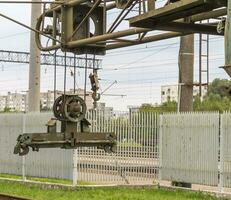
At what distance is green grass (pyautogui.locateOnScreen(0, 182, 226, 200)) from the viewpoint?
16.2 meters

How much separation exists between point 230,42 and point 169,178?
1354 centimetres

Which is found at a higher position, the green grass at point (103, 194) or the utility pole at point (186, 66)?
the utility pole at point (186, 66)

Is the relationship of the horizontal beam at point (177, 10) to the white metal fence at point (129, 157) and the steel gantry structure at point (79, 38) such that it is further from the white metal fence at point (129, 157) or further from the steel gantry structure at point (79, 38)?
the white metal fence at point (129, 157)

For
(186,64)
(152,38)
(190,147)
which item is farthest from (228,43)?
(190,147)

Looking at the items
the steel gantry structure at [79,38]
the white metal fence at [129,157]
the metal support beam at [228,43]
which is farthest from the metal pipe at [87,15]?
the white metal fence at [129,157]

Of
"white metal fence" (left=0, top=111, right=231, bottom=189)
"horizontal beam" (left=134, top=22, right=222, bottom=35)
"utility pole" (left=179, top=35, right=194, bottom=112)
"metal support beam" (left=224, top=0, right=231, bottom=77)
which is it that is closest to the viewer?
"metal support beam" (left=224, top=0, right=231, bottom=77)

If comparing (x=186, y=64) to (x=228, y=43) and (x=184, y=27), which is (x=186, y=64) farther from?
(x=228, y=43)

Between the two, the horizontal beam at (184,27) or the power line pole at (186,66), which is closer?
the horizontal beam at (184,27)

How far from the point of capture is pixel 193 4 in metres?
6.39

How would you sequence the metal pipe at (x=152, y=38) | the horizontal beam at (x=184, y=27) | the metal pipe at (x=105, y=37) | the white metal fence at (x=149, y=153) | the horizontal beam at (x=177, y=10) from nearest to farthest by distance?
1. the horizontal beam at (x=177, y=10)
2. the horizontal beam at (x=184, y=27)
3. the metal pipe at (x=105, y=37)
4. the metal pipe at (x=152, y=38)
5. the white metal fence at (x=149, y=153)

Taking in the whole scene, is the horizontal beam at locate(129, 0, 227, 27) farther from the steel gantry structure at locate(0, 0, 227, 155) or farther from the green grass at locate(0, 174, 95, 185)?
the green grass at locate(0, 174, 95, 185)

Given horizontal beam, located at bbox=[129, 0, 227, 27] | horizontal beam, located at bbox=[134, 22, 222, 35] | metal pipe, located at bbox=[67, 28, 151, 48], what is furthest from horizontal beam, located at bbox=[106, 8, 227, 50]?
metal pipe, located at bbox=[67, 28, 151, 48]

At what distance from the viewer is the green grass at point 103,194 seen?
16172 mm

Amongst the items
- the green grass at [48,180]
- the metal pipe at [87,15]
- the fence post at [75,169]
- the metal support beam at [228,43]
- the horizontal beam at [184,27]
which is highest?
the metal pipe at [87,15]
